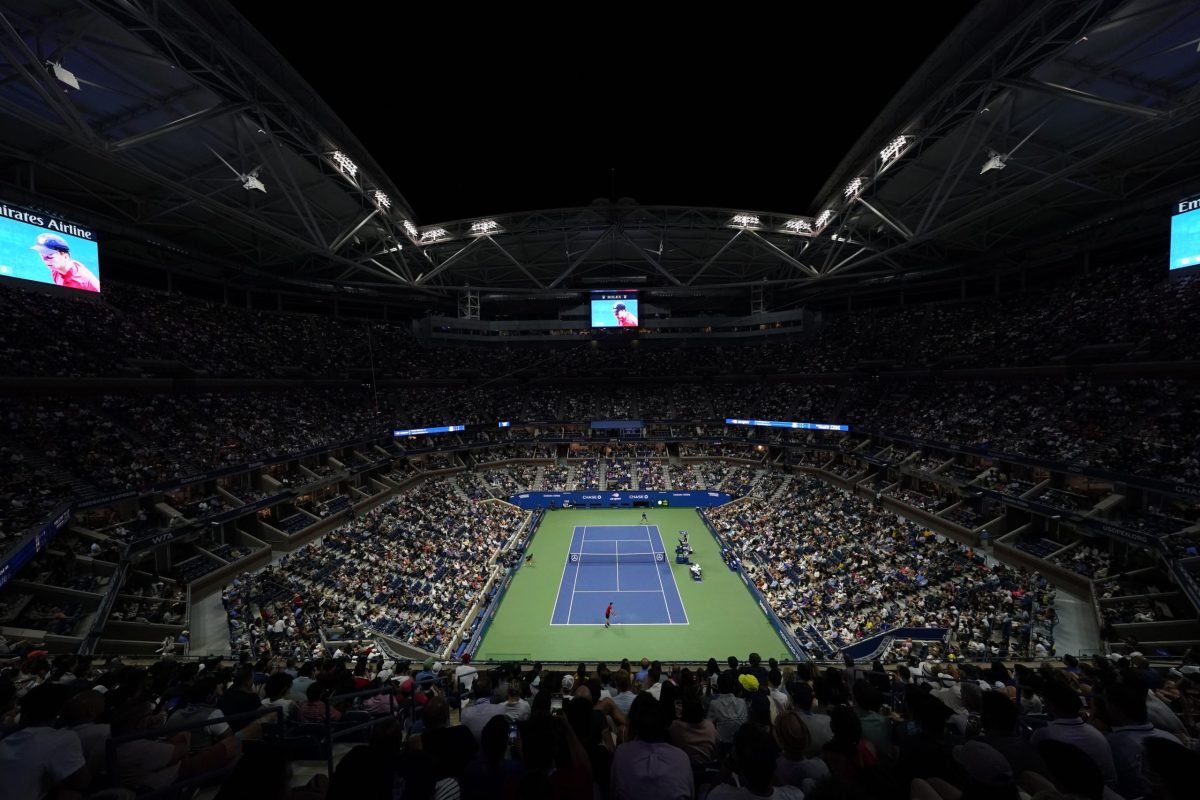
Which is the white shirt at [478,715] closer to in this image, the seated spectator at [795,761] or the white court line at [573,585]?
the seated spectator at [795,761]

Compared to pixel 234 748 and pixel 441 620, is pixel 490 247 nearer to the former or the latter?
pixel 441 620

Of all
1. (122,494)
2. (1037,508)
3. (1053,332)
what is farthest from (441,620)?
(1053,332)

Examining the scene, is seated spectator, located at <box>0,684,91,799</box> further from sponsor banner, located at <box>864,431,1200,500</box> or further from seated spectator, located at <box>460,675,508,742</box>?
sponsor banner, located at <box>864,431,1200,500</box>

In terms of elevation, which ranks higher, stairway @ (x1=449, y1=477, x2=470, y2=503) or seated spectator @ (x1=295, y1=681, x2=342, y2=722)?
seated spectator @ (x1=295, y1=681, x2=342, y2=722)

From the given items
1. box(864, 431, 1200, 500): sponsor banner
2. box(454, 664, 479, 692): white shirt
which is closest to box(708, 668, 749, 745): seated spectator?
box(454, 664, 479, 692): white shirt

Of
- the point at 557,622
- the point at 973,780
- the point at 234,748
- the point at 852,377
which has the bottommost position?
the point at 557,622

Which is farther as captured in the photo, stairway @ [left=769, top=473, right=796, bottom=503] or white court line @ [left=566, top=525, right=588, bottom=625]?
stairway @ [left=769, top=473, right=796, bottom=503]

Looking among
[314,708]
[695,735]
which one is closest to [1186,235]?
[695,735]
